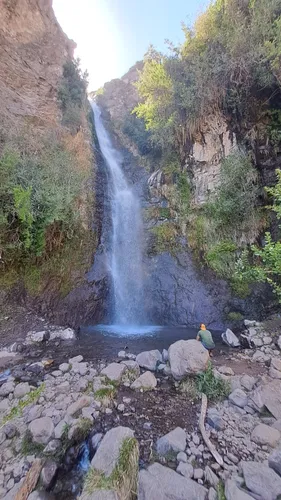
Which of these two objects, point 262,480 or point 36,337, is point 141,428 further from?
point 36,337

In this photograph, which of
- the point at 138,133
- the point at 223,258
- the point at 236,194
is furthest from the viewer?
the point at 138,133

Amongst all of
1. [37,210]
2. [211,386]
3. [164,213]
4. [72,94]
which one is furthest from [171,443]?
[72,94]

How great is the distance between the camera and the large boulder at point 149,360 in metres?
4.18

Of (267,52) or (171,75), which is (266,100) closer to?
(267,52)

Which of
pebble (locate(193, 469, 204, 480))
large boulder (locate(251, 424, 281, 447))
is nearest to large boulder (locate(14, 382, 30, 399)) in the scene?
pebble (locate(193, 469, 204, 480))

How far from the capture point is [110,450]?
2309mm

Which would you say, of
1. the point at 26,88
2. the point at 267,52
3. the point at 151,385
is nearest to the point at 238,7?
the point at 267,52

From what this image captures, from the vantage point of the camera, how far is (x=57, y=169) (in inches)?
272

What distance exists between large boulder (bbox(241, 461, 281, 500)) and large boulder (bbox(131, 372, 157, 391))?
165cm

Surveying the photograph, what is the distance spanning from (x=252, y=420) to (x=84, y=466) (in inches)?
81.3

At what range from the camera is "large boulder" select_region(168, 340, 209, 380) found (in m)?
3.70

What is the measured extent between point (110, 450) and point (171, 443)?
2.17ft

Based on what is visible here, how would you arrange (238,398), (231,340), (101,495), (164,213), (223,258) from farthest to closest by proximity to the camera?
(164,213) → (223,258) → (231,340) → (238,398) → (101,495)

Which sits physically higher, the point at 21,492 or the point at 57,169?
the point at 57,169
